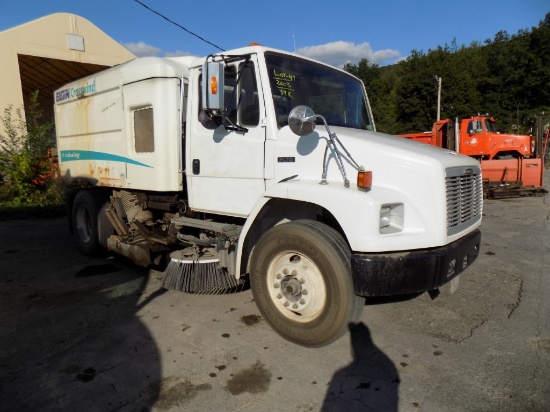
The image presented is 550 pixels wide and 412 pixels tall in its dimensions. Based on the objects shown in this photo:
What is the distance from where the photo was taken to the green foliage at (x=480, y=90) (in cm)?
4766

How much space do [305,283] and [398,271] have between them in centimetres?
78

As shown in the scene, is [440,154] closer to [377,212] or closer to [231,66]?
[377,212]

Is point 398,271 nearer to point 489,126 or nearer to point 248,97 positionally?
point 248,97

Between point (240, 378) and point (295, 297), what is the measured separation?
805mm

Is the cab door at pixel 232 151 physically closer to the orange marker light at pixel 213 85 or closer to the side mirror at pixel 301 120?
the orange marker light at pixel 213 85

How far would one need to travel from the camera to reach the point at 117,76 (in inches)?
200

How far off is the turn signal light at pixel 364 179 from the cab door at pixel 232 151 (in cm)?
101

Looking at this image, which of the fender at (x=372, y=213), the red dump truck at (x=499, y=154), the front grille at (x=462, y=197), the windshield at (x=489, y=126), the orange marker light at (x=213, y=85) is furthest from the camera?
the windshield at (x=489, y=126)

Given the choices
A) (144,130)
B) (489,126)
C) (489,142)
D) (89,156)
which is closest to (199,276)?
(144,130)

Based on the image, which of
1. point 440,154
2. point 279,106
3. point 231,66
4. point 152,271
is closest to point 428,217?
point 440,154

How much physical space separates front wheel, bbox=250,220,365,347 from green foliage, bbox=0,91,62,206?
9.37 metres

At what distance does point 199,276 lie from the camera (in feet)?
14.0

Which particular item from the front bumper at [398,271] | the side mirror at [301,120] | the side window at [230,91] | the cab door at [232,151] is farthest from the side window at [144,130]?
the front bumper at [398,271]

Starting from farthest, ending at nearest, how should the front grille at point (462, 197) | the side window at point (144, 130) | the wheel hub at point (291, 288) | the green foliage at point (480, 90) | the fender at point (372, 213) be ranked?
1. the green foliage at point (480, 90)
2. the side window at point (144, 130)
3. the wheel hub at point (291, 288)
4. the front grille at point (462, 197)
5. the fender at point (372, 213)
